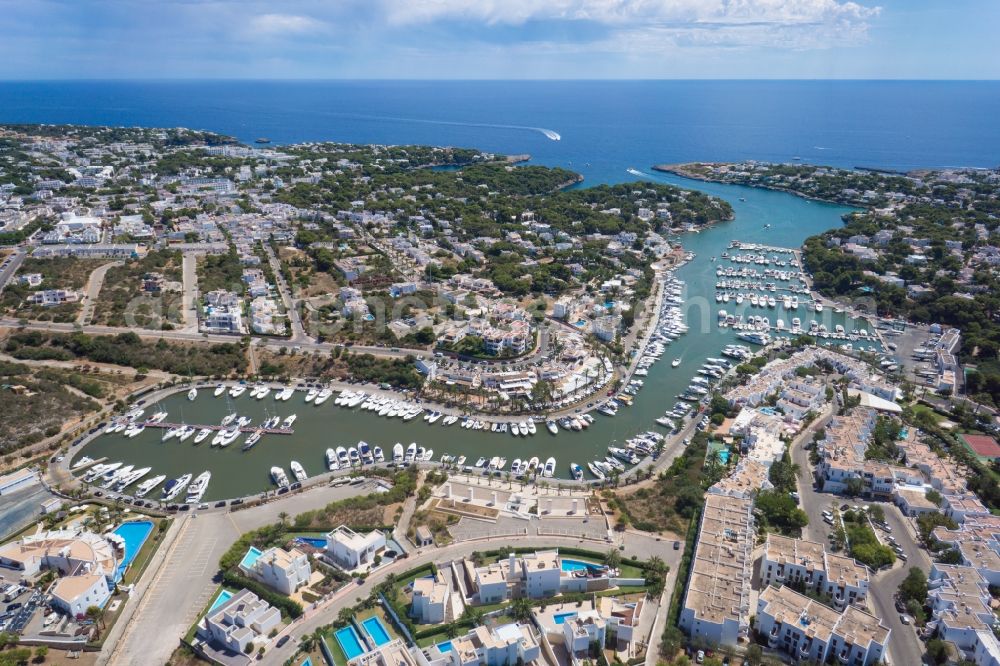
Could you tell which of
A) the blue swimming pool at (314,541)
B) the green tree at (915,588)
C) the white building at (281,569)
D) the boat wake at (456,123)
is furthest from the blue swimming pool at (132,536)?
the boat wake at (456,123)

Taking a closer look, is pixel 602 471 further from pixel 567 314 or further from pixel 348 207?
pixel 348 207

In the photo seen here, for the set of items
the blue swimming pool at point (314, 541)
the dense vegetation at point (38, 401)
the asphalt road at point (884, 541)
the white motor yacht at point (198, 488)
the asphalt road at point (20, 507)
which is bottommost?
the asphalt road at point (884, 541)

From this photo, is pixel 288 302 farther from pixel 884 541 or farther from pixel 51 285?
pixel 884 541

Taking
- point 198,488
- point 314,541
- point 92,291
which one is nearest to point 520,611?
point 314,541

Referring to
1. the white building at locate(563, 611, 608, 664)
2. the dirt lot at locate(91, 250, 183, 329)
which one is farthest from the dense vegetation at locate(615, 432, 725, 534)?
the dirt lot at locate(91, 250, 183, 329)

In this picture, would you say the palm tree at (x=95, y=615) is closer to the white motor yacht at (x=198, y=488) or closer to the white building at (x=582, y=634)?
the white motor yacht at (x=198, y=488)

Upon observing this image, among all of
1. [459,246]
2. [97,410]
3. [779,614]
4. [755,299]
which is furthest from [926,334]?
[97,410]
